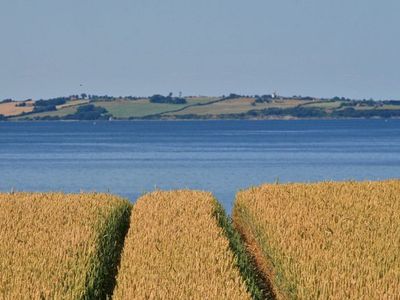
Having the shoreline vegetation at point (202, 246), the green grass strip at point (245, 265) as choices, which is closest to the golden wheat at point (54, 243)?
the shoreline vegetation at point (202, 246)

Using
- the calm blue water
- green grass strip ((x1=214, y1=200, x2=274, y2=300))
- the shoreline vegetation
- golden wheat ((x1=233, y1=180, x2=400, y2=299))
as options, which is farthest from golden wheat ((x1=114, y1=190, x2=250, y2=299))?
the calm blue water

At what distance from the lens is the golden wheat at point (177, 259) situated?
9680mm

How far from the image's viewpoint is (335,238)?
12891mm

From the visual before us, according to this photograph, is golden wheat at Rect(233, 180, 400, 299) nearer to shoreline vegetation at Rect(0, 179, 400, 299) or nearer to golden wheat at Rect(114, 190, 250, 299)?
shoreline vegetation at Rect(0, 179, 400, 299)

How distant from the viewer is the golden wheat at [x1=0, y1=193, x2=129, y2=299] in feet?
32.5

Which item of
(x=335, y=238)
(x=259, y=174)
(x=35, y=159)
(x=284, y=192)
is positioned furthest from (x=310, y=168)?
(x=335, y=238)

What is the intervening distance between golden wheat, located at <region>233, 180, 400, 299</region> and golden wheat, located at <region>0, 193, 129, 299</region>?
7.74 feet

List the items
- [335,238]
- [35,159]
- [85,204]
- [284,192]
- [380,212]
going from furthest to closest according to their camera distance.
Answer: [35,159], [284,192], [85,204], [380,212], [335,238]

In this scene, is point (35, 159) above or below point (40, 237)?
below

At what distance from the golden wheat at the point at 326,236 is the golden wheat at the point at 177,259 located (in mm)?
717

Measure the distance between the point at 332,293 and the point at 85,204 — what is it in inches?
356

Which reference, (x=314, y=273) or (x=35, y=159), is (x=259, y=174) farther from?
(x=314, y=273)

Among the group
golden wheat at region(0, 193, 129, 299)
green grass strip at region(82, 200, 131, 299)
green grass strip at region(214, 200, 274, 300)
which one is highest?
golden wheat at region(0, 193, 129, 299)

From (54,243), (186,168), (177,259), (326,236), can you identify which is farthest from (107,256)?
(186,168)
